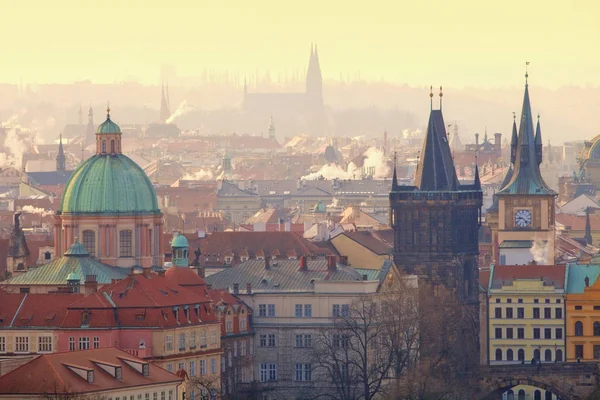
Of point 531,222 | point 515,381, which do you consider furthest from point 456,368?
point 531,222

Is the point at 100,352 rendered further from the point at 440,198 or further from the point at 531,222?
the point at 531,222

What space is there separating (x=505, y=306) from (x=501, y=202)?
91.2 feet

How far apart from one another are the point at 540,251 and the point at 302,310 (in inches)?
1617

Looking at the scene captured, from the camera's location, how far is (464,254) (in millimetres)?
129375

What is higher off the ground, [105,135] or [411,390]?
[105,135]

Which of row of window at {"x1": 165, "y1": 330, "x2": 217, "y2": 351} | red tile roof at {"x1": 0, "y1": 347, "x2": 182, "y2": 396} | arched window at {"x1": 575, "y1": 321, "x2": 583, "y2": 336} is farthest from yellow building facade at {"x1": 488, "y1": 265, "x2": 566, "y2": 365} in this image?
red tile roof at {"x1": 0, "y1": 347, "x2": 182, "y2": 396}

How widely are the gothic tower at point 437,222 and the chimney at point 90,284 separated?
2076cm

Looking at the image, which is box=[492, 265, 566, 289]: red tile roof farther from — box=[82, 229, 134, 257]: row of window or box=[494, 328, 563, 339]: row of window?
box=[82, 229, 134, 257]: row of window

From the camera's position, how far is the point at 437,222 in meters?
129

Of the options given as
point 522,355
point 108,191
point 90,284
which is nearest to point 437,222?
point 522,355

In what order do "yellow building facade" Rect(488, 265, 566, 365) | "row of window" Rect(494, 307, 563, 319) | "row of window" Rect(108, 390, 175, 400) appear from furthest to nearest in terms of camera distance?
"row of window" Rect(494, 307, 563, 319), "yellow building facade" Rect(488, 265, 566, 365), "row of window" Rect(108, 390, 175, 400)

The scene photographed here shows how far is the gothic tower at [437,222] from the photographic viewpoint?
128 meters

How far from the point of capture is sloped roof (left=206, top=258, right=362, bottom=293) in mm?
111812

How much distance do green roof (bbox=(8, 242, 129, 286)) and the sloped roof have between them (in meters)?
3.52
